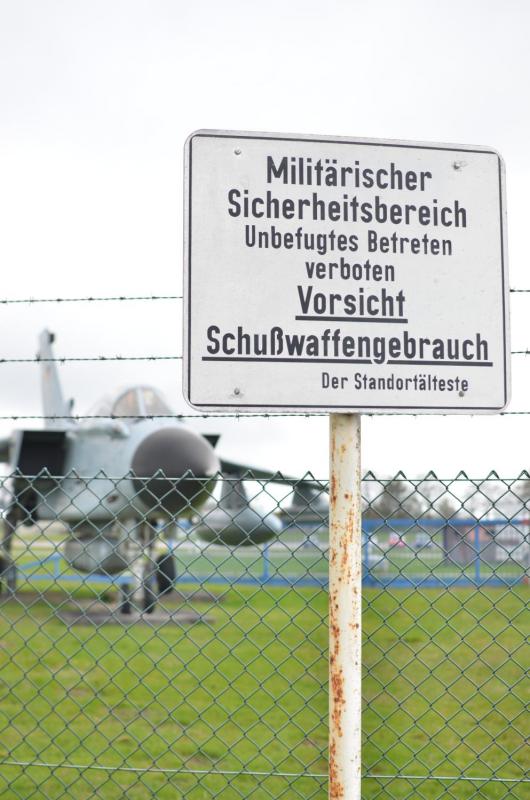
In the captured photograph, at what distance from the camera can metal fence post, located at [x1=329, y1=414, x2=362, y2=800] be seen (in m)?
2.37

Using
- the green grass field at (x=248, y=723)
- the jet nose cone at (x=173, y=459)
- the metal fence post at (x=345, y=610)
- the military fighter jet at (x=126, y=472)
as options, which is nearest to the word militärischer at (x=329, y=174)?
the metal fence post at (x=345, y=610)

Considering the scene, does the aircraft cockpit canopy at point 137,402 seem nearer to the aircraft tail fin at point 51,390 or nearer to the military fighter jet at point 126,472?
the military fighter jet at point 126,472

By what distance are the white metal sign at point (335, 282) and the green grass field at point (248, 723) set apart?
44.6 inches

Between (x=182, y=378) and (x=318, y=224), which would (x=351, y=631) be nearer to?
(x=182, y=378)

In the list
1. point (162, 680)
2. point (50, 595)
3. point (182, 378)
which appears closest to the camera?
point (182, 378)

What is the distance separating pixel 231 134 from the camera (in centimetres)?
247

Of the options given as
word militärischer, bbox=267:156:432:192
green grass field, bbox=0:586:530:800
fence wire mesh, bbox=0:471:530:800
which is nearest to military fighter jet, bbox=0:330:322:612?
fence wire mesh, bbox=0:471:530:800

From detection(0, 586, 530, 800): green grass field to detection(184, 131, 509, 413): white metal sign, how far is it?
113 cm

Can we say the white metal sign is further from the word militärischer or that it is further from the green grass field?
the green grass field

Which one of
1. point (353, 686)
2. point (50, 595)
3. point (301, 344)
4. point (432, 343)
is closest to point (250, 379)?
point (301, 344)

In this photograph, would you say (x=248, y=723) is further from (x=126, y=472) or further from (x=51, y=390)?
(x=51, y=390)

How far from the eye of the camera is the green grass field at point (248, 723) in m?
4.29

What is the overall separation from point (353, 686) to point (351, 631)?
0.15 metres

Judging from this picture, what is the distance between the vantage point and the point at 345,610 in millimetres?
2396
